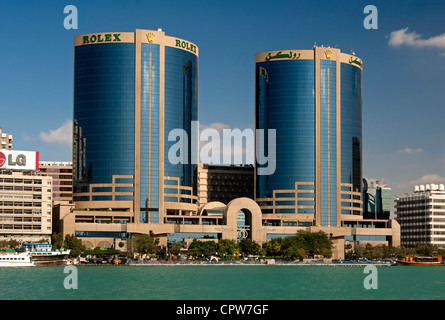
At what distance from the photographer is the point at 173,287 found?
13800 centimetres
